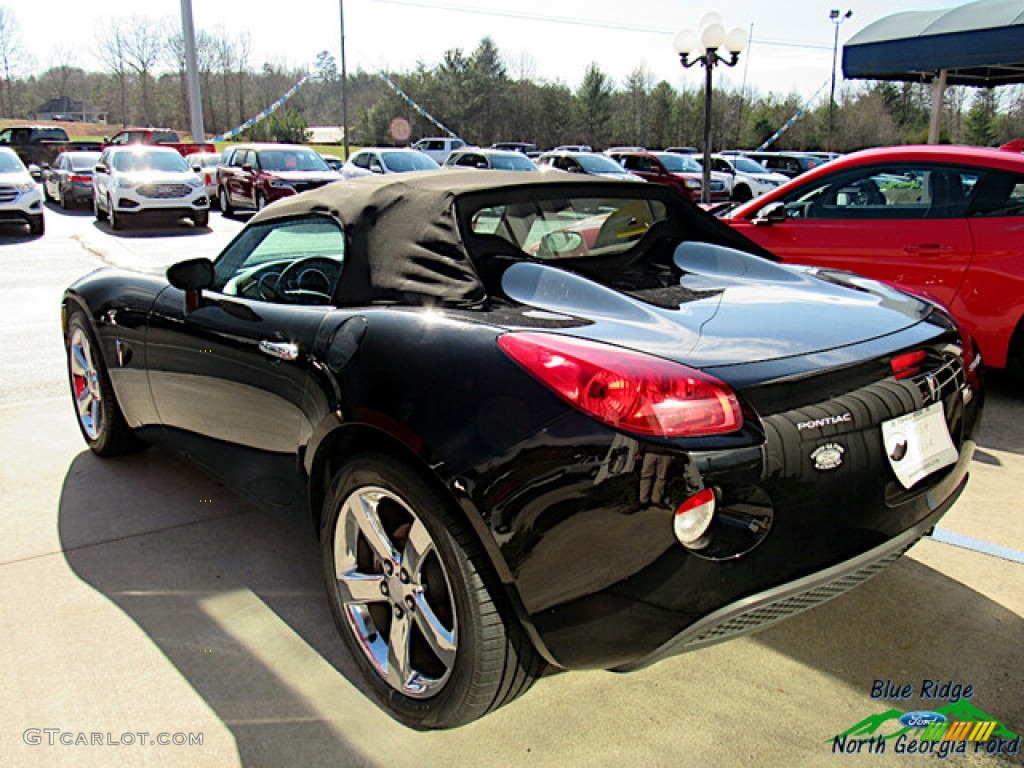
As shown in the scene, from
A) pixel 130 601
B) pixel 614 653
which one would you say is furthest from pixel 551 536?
pixel 130 601

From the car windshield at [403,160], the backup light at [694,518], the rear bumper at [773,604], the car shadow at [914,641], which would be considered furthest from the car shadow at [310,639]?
the car windshield at [403,160]

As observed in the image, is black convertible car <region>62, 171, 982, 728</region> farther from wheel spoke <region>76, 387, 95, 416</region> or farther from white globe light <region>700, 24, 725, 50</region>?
white globe light <region>700, 24, 725, 50</region>

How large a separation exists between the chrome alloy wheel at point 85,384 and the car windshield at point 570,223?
7.73ft

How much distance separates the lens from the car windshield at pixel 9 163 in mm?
15566

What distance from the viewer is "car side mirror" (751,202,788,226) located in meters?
5.87

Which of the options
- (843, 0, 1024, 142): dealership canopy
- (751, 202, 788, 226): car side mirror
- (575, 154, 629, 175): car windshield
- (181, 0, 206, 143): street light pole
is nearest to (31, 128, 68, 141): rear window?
(181, 0, 206, 143): street light pole

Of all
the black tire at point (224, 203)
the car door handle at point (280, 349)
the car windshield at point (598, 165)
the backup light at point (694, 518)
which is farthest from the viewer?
the car windshield at point (598, 165)

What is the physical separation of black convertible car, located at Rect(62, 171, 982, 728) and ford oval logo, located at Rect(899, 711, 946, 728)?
41 cm

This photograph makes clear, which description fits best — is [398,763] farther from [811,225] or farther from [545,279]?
[811,225]

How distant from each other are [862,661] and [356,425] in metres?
1.64

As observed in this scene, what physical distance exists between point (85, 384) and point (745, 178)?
76.6 feet

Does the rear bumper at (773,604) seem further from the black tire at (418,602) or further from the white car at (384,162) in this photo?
the white car at (384,162)

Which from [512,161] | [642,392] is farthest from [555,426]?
[512,161]

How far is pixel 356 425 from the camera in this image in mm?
2254
